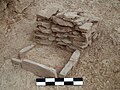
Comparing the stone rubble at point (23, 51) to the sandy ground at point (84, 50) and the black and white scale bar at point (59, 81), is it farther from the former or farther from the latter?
the black and white scale bar at point (59, 81)

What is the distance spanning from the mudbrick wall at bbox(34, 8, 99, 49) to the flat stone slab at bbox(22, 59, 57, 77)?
552mm

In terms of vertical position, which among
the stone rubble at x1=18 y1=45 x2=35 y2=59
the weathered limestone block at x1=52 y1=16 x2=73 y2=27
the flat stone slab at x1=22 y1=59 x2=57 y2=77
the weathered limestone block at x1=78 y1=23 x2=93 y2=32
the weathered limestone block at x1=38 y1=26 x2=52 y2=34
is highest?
the weathered limestone block at x1=52 y1=16 x2=73 y2=27

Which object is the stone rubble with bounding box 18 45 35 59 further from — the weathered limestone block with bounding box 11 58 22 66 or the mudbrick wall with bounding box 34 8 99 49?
the mudbrick wall with bounding box 34 8 99 49

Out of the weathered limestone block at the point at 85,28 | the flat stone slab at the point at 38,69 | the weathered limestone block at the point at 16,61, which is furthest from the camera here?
the weathered limestone block at the point at 16,61

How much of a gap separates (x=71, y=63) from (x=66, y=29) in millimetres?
554

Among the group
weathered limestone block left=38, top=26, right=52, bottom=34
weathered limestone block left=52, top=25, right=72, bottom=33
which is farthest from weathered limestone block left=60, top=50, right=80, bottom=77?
weathered limestone block left=38, top=26, right=52, bottom=34

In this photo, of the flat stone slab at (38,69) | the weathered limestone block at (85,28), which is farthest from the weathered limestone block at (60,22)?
the flat stone slab at (38,69)

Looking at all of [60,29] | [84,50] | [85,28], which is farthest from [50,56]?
[85,28]

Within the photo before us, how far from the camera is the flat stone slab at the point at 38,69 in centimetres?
331

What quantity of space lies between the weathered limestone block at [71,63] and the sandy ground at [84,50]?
0.33 ft

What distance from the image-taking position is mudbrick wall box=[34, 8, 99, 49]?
139 inches

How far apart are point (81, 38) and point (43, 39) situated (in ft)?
2.25

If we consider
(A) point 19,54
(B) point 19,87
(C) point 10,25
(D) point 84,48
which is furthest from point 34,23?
(B) point 19,87

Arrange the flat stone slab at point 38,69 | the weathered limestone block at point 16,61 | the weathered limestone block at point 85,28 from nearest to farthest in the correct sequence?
the flat stone slab at point 38,69 < the weathered limestone block at point 85,28 < the weathered limestone block at point 16,61
